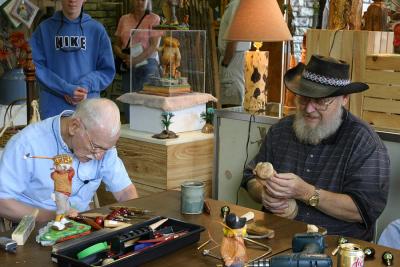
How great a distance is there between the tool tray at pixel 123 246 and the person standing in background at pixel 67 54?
2264 mm

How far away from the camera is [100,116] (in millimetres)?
2217

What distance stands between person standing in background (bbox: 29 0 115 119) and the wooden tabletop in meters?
1.84

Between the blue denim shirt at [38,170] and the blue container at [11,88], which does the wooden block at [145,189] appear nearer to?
the blue denim shirt at [38,170]

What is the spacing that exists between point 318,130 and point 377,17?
820 millimetres

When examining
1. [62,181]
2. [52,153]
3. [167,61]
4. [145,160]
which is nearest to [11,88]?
[167,61]

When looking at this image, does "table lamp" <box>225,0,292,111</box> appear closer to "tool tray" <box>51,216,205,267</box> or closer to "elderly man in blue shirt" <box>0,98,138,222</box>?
"elderly man in blue shirt" <box>0,98,138,222</box>

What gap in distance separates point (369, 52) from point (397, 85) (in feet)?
0.78

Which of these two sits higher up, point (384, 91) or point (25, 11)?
point (25, 11)

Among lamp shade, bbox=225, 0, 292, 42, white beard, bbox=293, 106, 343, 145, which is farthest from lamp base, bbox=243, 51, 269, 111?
white beard, bbox=293, 106, 343, 145

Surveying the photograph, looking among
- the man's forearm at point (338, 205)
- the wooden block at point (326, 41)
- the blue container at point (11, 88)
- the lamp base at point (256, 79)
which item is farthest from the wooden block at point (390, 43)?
the blue container at point (11, 88)

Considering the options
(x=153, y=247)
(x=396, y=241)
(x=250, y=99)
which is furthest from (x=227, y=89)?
(x=153, y=247)

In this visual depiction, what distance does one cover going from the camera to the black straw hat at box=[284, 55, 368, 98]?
2586mm

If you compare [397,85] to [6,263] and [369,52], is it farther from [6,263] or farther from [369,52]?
[6,263]

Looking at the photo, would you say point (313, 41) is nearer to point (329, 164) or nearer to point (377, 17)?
point (377, 17)
